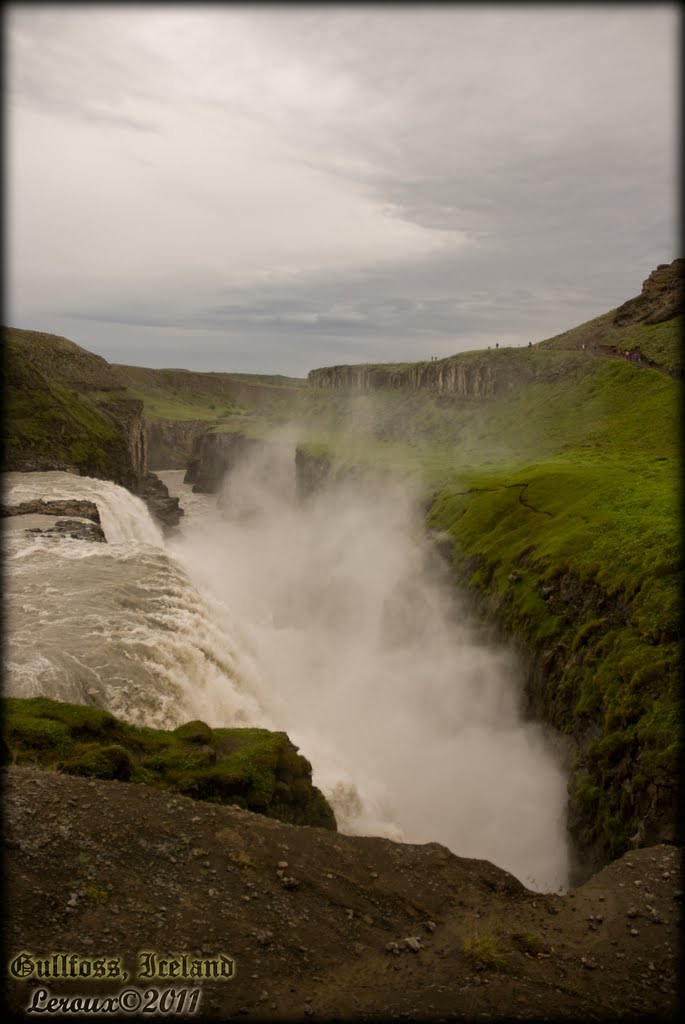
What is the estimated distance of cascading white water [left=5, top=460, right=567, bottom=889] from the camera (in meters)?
26.8

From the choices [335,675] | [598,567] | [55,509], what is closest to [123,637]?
[598,567]

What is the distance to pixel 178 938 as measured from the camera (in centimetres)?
1313

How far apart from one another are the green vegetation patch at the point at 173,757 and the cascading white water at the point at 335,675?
3.32 meters

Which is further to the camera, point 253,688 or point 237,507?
point 237,507

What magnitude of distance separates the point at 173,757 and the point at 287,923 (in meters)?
6.92

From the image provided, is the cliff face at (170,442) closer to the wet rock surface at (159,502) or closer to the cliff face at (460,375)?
the cliff face at (460,375)

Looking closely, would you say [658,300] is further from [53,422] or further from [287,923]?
[287,923]

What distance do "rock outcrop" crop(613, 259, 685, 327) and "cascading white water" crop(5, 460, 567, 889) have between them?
6083cm

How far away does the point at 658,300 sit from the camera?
103 meters

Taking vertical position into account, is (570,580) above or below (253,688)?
above

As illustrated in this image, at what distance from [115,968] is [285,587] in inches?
2665

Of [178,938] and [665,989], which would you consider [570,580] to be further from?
[178,938]

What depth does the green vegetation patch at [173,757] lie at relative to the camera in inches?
720

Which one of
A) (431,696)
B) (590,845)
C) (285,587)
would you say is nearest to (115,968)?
(590,845)
